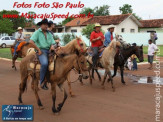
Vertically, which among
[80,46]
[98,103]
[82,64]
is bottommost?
[98,103]

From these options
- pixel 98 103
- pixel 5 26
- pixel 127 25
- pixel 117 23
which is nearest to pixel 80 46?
pixel 98 103

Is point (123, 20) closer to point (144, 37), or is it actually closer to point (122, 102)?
point (144, 37)

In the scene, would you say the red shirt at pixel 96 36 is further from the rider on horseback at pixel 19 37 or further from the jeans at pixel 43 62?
the rider on horseback at pixel 19 37

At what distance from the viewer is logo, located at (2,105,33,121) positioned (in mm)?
5430

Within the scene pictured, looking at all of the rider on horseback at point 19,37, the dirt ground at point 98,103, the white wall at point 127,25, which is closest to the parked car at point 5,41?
the white wall at point 127,25

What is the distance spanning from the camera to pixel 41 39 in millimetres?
5918

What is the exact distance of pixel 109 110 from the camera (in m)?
6.07

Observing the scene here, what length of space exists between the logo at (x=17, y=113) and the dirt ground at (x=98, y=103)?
0.19m

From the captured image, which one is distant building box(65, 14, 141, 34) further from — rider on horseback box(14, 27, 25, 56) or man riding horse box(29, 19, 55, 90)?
man riding horse box(29, 19, 55, 90)

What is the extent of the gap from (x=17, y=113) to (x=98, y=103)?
252 cm

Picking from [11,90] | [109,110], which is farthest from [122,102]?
[11,90]

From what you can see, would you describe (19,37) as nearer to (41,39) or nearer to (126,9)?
(41,39)

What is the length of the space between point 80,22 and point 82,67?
131ft

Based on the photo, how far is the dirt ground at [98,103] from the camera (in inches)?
216
